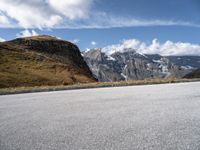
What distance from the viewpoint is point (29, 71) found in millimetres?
54375

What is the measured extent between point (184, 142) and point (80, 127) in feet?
10.3

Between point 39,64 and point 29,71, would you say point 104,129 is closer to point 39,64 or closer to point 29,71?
point 29,71

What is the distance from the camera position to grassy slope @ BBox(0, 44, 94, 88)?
45.5 meters

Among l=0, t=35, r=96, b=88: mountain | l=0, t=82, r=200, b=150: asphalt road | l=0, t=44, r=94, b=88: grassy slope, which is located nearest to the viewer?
l=0, t=82, r=200, b=150: asphalt road

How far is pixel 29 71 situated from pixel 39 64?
368 inches

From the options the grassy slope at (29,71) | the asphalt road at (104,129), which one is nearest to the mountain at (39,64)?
the grassy slope at (29,71)

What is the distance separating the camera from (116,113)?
10.3 m

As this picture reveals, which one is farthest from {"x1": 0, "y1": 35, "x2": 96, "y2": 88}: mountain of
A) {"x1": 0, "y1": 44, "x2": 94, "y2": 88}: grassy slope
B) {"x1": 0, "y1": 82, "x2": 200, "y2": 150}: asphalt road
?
{"x1": 0, "y1": 82, "x2": 200, "y2": 150}: asphalt road

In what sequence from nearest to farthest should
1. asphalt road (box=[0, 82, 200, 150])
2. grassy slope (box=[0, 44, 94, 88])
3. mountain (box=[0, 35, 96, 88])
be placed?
asphalt road (box=[0, 82, 200, 150]), grassy slope (box=[0, 44, 94, 88]), mountain (box=[0, 35, 96, 88])

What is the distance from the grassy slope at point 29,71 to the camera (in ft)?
149

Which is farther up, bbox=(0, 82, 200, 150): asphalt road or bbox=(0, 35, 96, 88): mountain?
bbox=(0, 35, 96, 88): mountain

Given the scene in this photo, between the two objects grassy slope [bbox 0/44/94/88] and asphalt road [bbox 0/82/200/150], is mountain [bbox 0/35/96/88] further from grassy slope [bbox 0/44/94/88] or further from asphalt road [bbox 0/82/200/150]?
asphalt road [bbox 0/82/200/150]

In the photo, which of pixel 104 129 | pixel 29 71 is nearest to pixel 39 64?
pixel 29 71

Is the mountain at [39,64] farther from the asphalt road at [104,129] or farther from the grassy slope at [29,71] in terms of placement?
the asphalt road at [104,129]
